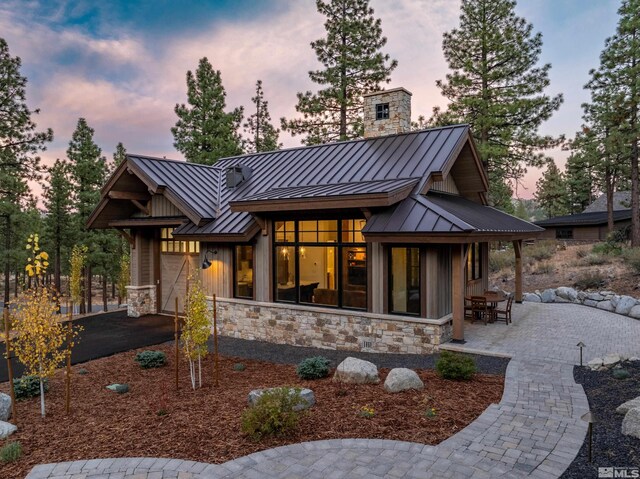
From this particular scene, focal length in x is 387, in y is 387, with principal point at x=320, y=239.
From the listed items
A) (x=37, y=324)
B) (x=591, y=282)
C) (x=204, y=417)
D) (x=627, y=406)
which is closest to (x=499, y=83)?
(x=591, y=282)

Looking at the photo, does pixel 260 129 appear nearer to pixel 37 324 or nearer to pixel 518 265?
pixel 518 265

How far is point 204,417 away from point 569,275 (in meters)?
17.9

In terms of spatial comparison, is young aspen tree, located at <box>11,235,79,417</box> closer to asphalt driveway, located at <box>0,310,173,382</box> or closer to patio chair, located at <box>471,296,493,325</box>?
asphalt driveway, located at <box>0,310,173,382</box>

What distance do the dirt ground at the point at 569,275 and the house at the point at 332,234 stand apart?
4968 millimetres

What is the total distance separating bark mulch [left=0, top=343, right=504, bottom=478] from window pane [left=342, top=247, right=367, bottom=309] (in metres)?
2.19

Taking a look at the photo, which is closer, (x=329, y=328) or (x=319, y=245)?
(x=329, y=328)

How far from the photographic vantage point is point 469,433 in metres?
4.86

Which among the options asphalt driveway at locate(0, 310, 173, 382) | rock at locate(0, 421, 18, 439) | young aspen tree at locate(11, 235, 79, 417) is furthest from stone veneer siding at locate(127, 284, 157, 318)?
rock at locate(0, 421, 18, 439)

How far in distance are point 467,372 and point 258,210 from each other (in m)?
6.14

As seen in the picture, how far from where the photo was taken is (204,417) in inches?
219

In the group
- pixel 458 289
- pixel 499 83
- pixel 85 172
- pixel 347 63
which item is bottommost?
pixel 458 289

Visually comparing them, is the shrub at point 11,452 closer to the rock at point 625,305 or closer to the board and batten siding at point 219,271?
the board and batten siding at point 219,271

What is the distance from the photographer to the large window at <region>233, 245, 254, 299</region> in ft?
36.6

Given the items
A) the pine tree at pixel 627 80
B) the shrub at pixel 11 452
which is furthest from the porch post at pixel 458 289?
the pine tree at pixel 627 80
